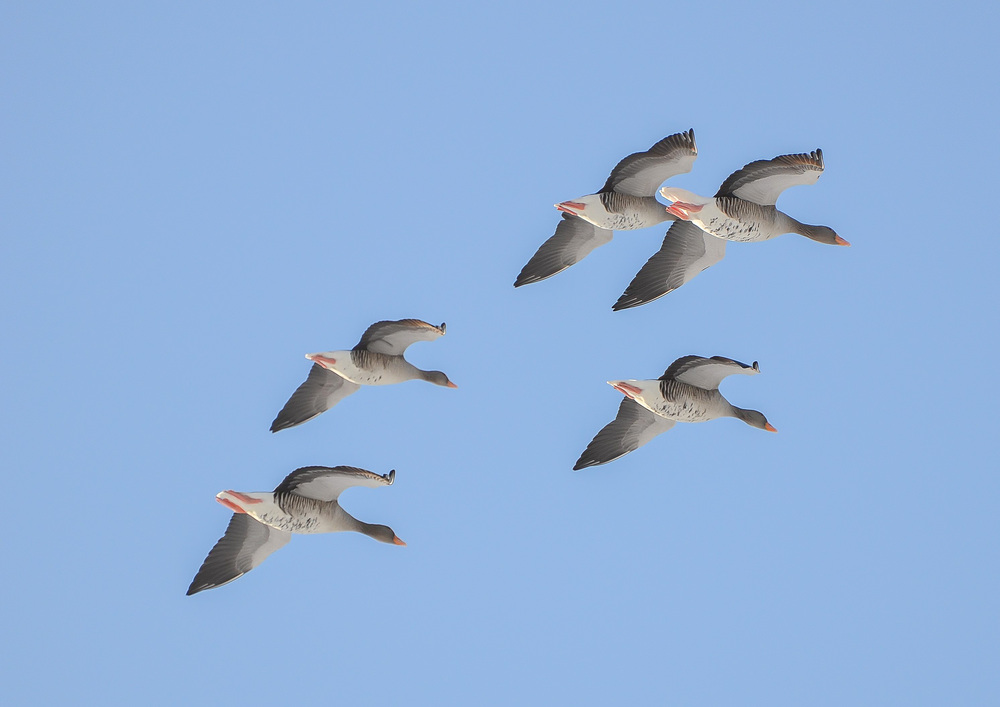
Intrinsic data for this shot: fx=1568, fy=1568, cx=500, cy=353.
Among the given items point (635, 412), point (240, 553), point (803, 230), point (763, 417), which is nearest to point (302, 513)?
point (240, 553)

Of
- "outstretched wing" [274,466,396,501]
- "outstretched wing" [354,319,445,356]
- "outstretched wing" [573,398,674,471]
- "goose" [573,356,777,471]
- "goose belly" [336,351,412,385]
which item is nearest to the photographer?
"outstretched wing" [274,466,396,501]

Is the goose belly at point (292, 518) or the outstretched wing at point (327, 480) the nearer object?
the outstretched wing at point (327, 480)

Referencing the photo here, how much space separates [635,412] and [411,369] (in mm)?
3615

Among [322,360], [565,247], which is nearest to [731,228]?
[565,247]

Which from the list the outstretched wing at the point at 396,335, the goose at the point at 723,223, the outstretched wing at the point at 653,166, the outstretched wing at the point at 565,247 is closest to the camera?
the outstretched wing at the point at 396,335

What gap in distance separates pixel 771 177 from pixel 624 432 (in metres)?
4.70

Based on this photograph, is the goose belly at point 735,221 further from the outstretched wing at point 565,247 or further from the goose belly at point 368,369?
the goose belly at point 368,369

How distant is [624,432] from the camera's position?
24.9 meters

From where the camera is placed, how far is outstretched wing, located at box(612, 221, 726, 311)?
24.5 meters

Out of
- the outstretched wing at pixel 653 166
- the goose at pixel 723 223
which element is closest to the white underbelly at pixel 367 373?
the goose at pixel 723 223

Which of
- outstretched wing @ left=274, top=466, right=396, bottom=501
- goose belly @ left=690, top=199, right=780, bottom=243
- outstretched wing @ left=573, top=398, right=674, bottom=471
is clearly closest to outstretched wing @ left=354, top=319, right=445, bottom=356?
outstretched wing @ left=274, top=466, right=396, bottom=501

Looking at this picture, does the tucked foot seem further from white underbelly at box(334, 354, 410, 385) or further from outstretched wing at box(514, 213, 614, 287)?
white underbelly at box(334, 354, 410, 385)

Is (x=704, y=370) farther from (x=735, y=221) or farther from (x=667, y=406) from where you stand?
(x=735, y=221)

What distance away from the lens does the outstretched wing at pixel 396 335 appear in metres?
22.2
